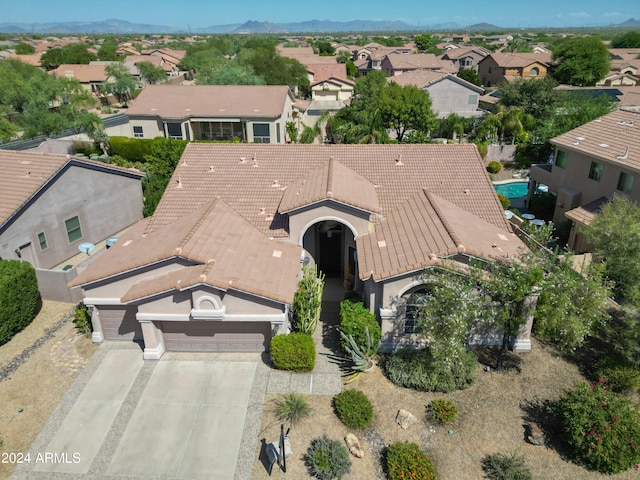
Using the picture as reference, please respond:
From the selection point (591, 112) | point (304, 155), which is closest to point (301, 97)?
point (591, 112)

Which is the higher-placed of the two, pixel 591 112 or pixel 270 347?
pixel 591 112

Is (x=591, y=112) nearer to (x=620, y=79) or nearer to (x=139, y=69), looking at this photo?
(x=620, y=79)

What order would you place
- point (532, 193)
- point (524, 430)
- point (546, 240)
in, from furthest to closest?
point (532, 193) < point (546, 240) < point (524, 430)

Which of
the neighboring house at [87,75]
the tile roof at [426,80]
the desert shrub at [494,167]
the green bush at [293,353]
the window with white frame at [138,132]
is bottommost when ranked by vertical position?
the desert shrub at [494,167]

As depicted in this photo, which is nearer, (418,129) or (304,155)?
(304,155)

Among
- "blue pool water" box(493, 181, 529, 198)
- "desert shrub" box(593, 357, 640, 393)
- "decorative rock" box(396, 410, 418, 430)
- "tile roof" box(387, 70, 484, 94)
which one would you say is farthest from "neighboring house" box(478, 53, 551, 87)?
"decorative rock" box(396, 410, 418, 430)

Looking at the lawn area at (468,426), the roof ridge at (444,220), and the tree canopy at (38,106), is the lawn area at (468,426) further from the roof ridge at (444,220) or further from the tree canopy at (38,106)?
the tree canopy at (38,106)

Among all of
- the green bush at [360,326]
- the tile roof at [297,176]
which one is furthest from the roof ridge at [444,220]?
the green bush at [360,326]

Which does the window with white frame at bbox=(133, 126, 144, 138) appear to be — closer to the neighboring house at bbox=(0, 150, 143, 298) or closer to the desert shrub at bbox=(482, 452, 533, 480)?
the neighboring house at bbox=(0, 150, 143, 298)
